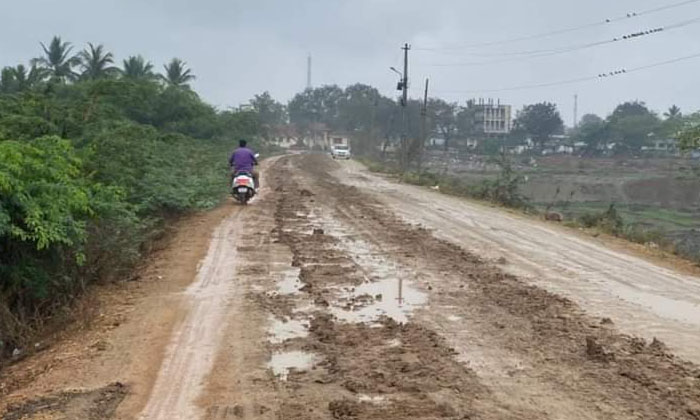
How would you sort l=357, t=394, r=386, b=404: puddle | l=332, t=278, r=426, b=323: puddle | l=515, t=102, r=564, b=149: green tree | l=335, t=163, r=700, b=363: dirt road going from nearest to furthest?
l=357, t=394, r=386, b=404: puddle
l=335, t=163, r=700, b=363: dirt road
l=332, t=278, r=426, b=323: puddle
l=515, t=102, r=564, b=149: green tree

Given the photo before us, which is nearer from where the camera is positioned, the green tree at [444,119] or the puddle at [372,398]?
the puddle at [372,398]

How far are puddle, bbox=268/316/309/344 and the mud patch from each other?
175cm

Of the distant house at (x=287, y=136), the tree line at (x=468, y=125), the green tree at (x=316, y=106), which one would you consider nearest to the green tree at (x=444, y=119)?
the tree line at (x=468, y=125)

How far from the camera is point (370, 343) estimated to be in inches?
291

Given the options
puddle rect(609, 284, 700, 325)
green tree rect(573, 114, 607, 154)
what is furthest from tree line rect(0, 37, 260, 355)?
green tree rect(573, 114, 607, 154)

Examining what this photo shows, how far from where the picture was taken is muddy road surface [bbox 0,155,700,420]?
5.76 m

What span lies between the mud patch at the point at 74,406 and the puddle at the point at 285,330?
5.73ft

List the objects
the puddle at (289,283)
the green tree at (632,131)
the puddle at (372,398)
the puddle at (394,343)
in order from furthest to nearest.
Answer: the green tree at (632,131) → the puddle at (289,283) → the puddle at (394,343) → the puddle at (372,398)

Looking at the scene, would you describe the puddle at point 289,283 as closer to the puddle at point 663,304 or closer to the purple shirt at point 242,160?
the puddle at point 663,304

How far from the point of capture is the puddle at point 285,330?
7629mm

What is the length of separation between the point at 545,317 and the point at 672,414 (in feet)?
9.95

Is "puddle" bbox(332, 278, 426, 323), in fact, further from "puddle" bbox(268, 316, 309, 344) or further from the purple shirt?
the purple shirt

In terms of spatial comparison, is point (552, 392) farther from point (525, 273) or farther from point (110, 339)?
point (525, 273)

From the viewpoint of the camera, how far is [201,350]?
7254mm
